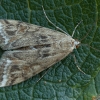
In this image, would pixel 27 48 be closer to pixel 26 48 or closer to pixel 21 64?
pixel 26 48

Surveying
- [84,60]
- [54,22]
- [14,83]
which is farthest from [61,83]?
[54,22]

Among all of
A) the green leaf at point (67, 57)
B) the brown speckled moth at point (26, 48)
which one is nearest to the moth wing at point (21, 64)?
the brown speckled moth at point (26, 48)

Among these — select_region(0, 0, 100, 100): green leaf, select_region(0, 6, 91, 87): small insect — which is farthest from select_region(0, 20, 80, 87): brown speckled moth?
select_region(0, 0, 100, 100): green leaf

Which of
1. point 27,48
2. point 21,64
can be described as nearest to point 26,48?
point 27,48

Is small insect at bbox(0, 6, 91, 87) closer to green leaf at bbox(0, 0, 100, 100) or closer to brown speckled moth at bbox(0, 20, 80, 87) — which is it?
brown speckled moth at bbox(0, 20, 80, 87)
